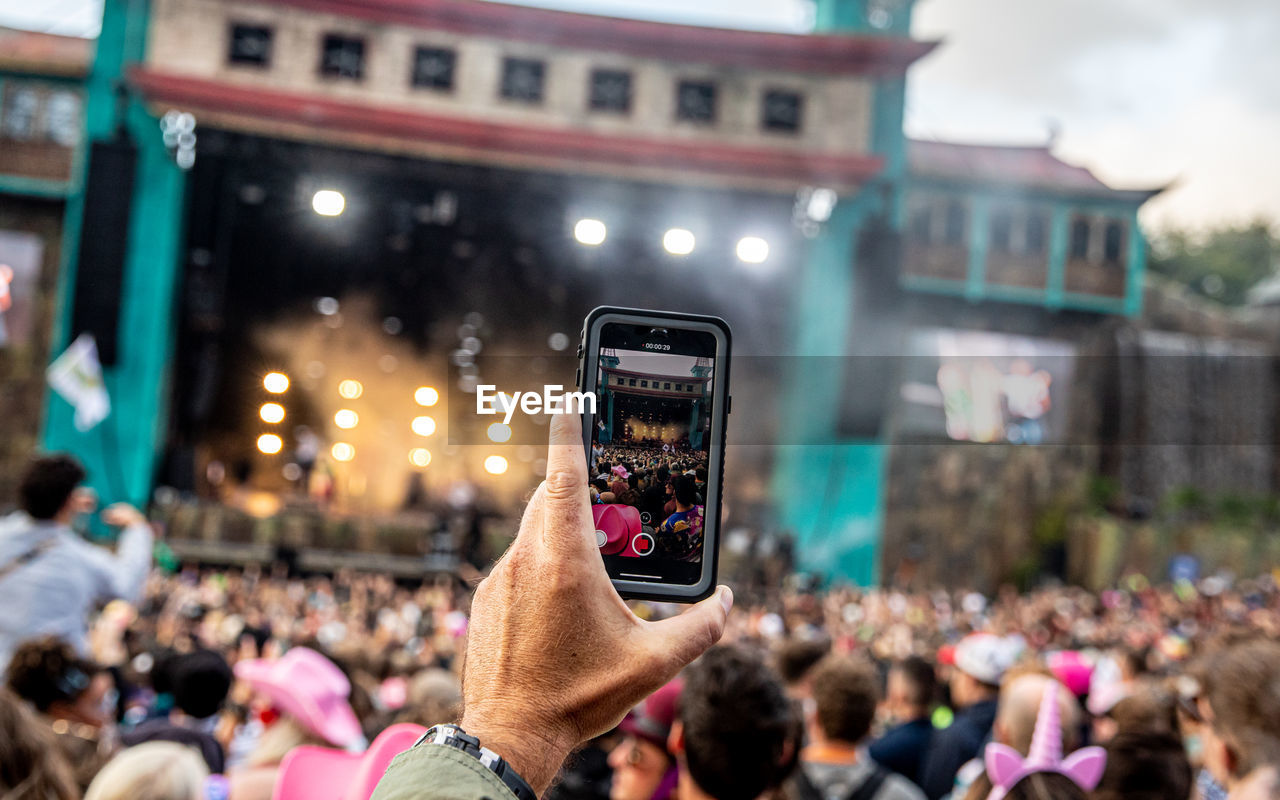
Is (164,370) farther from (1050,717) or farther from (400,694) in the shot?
(1050,717)

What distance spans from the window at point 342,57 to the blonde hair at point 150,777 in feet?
59.8

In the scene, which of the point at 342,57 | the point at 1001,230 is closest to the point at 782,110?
the point at 1001,230

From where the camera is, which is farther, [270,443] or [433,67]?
[433,67]

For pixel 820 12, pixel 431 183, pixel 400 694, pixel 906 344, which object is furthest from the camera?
pixel 906 344

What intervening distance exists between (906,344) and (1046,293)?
363 cm

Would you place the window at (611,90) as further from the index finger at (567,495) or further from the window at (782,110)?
the index finger at (567,495)

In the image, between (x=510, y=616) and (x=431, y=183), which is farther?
(x=431, y=183)

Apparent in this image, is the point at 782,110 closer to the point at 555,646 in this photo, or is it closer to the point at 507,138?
the point at 507,138

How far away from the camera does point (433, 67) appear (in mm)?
19156

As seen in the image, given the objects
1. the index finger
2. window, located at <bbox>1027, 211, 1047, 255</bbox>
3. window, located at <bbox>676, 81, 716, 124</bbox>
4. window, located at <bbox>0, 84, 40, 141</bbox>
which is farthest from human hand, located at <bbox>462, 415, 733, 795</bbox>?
window, located at <bbox>1027, 211, 1047, 255</bbox>

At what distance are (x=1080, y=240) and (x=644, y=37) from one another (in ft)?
38.5

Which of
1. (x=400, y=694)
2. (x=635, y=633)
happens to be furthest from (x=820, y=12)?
Result: (x=635, y=633)

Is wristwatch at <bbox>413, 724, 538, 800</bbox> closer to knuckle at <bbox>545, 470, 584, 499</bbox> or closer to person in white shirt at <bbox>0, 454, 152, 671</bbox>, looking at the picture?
knuckle at <bbox>545, 470, 584, 499</bbox>

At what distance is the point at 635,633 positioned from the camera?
1.23 m
